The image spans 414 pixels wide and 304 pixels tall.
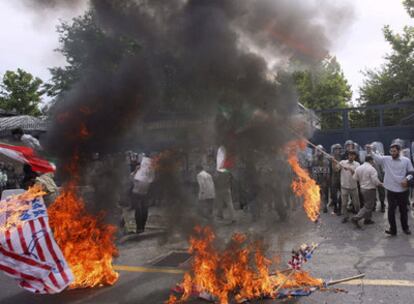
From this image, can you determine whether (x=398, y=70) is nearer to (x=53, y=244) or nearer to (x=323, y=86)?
(x=323, y=86)

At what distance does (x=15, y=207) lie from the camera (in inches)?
190

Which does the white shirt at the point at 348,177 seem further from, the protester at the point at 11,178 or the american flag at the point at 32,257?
the protester at the point at 11,178

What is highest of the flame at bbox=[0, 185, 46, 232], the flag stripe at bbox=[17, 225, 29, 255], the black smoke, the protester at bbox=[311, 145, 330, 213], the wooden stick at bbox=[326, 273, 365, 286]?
the black smoke

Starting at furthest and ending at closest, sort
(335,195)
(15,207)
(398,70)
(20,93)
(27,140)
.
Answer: (20,93)
(398,70)
(335,195)
(27,140)
(15,207)

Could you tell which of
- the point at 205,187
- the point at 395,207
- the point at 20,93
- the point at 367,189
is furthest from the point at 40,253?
the point at 20,93

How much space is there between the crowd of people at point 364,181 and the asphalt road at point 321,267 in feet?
1.62

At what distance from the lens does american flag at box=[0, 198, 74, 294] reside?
4426 mm

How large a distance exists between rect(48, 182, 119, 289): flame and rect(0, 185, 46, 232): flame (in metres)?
0.33

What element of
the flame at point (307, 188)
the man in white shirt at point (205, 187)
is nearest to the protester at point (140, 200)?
the man in white shirt at point (205, 187)

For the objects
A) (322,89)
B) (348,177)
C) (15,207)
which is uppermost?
(322,89)

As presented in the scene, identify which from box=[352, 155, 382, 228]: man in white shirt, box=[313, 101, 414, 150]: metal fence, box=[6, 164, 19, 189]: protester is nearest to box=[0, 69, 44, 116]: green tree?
box=[6, 164, 19, 189]: protester

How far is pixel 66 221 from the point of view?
5.07 metres

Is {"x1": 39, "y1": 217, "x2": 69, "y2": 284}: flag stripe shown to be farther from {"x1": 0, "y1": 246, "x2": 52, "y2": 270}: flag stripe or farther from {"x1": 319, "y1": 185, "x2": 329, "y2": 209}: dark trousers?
{"x1": 319, "y1": 185, "x2": 329, "y2": 209}: dark trousers

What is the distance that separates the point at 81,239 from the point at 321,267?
3339 millimetres
